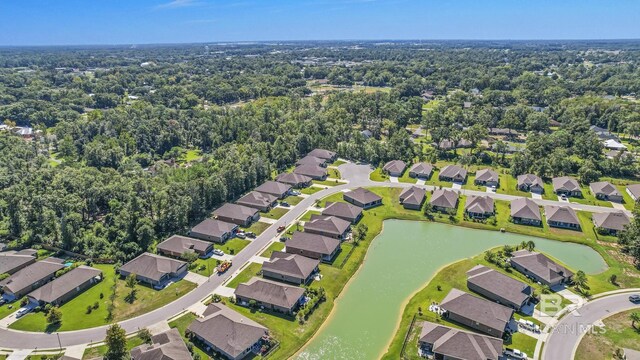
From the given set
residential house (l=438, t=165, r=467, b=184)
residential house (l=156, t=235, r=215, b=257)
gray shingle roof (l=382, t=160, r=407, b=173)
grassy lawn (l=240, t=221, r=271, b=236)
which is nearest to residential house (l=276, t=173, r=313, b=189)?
grassy lawn (l=240, t=221, r=271, b=236)

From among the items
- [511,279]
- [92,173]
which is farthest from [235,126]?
[511,279]

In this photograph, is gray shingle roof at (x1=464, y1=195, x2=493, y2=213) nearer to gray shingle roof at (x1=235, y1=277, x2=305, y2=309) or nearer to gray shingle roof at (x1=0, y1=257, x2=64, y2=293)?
gray shingle roof at (x1=235, y1=277, x2=305, y2=309)

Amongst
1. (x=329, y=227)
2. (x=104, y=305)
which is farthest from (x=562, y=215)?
(x=104, y=305)

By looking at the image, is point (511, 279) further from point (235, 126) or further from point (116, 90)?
point (116, 90)

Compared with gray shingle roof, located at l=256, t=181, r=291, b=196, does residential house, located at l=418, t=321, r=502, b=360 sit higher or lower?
lower

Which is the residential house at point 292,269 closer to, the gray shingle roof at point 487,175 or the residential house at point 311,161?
the residential house at point 311,161

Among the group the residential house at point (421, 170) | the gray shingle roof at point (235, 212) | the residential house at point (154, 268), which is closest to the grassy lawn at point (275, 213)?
the gray shingle roof at point (235, 212)

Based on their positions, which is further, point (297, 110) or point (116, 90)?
point (116, 90)
